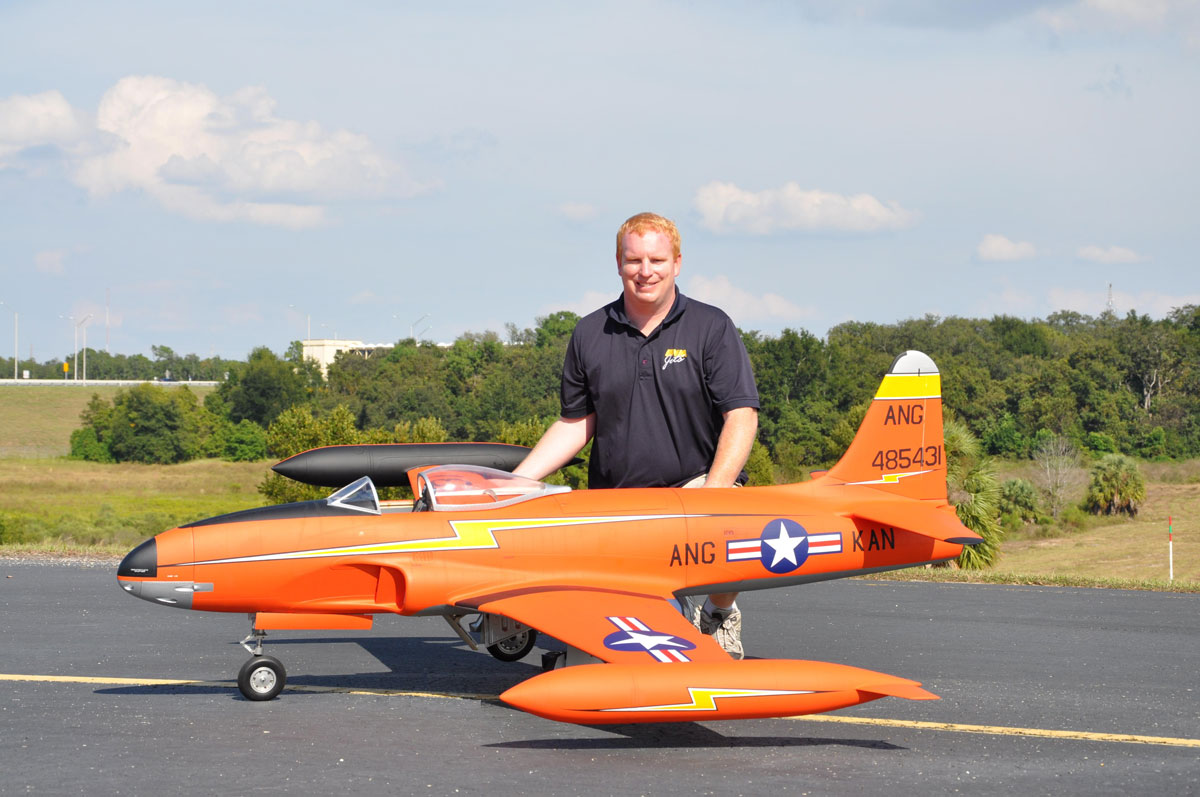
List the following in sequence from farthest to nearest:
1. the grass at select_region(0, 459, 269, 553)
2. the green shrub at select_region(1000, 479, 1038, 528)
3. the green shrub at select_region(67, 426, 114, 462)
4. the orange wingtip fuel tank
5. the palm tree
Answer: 1. the green shrub at select_region(67, 426, 114, 462)
2. the grass at select_region(0, 459, 269, 553)
3. the green shrub at select_region(1000, 479, 1038, 528)
4. the palm tree
5. the orange wingtip fuel tank

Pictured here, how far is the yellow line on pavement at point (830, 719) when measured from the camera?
Answer: 21.7 feet

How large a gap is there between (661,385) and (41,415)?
147 metres

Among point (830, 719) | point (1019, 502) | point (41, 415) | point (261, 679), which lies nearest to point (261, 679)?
point (261, 679)

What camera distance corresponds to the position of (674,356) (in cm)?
805

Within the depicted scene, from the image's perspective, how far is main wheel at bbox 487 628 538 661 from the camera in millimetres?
9234

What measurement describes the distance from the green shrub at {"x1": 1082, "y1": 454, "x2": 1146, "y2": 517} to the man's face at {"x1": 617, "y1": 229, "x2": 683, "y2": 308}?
57787 mm

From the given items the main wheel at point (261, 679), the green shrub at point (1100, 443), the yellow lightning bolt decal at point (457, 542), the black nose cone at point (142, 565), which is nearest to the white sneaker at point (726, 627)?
the yellow lightning bolt decal at point (457, 542)

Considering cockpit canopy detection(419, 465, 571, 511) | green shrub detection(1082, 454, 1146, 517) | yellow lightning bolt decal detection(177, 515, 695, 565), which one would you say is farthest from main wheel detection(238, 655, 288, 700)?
green shrub detection(1082, 454, 1146, 517)

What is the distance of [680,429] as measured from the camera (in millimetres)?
8227

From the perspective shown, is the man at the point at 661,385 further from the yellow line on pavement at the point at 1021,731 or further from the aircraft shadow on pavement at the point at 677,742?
the aircraft shadow on pavement at the point at 677,742

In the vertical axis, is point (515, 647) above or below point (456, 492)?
below

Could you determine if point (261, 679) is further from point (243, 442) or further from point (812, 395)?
point (243, 442)

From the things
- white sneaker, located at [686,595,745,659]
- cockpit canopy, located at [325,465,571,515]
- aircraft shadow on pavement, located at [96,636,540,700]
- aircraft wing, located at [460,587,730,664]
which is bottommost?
aircraft shadow on pavement, located at [96,636,540,700]

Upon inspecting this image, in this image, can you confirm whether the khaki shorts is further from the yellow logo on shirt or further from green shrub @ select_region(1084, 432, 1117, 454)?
green shrub @ select_region(1084, 432, 1117, 454)
